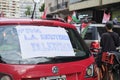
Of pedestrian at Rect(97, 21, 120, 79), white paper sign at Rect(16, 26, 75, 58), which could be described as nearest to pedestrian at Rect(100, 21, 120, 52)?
pedestrian at Rect(97, 21, 120, 79)

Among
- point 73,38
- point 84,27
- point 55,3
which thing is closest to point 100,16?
point 55,3

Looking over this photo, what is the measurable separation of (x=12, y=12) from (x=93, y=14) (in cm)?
1916

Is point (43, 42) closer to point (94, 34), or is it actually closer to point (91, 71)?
point (91, 71)

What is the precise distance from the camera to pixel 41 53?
5.24 m

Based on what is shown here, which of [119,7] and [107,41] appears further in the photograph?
[119,7]

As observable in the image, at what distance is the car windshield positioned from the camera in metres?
5.13

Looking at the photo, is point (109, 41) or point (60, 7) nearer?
point (109, 41)

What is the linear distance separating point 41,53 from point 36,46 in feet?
0.38

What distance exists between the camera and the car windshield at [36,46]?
5126mm

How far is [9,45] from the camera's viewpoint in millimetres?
5234

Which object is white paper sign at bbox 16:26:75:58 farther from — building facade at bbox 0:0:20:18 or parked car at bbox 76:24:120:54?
building facade at bbox 0:0:20:18

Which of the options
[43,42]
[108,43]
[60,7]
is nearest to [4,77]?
[43,42]

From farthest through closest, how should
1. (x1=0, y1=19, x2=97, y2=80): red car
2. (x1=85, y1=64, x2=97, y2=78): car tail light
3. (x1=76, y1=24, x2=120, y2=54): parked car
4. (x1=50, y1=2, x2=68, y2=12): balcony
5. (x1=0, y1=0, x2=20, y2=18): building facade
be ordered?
(x1=50, y1=2, x2=68, y2=12): balcony < (x1=0, y1=0, x2=20, y2=18): building facade < (x1=76, y1=24, x2=120, y2=54): parked car < (x1=85, y1=64, x2=97, y2=78): car tail light < (x1=0, y1=19, x2=97, y2=80): red car

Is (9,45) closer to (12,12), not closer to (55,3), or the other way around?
(12,12)
